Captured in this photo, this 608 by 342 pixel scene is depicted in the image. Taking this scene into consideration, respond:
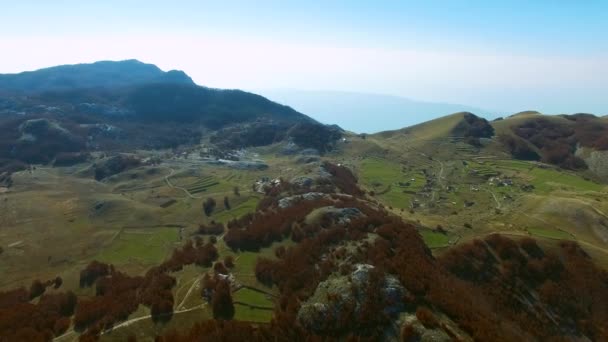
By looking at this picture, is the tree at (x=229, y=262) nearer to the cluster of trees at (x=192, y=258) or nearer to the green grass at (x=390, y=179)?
the cluster of trees at (x=192, y=258)

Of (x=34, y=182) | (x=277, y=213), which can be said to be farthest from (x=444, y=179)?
(x=34, y=182)

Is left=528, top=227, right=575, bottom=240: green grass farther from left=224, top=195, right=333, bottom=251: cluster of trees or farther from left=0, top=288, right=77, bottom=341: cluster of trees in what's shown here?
left=0, top=288, right=77, bottom=341: cluster of trees

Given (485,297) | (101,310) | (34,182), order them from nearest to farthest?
(101,310) → (485,297) → (34,182)

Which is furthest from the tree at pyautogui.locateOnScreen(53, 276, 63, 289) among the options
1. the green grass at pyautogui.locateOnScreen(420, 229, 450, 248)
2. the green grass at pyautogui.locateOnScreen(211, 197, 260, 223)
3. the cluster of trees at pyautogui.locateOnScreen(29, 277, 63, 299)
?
the green grass at pyautogui.locateOnScreen(420, 229, 450, 248)

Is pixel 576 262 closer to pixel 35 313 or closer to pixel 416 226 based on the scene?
pixel 416 226

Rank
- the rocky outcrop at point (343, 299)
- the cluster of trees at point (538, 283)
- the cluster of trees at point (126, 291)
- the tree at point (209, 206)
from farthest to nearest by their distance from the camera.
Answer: the tree at point (209, 206), the cluster of trees at point (538, 283), the cluster of trees at point (126, 291), the rocky outcrop at point (343, 299)

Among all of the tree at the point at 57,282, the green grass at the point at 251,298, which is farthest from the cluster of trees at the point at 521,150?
the tree at the point at 57,282

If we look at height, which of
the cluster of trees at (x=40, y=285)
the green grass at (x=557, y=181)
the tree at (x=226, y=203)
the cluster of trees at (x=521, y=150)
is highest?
the cluster of trees at (x=521, y=150)
